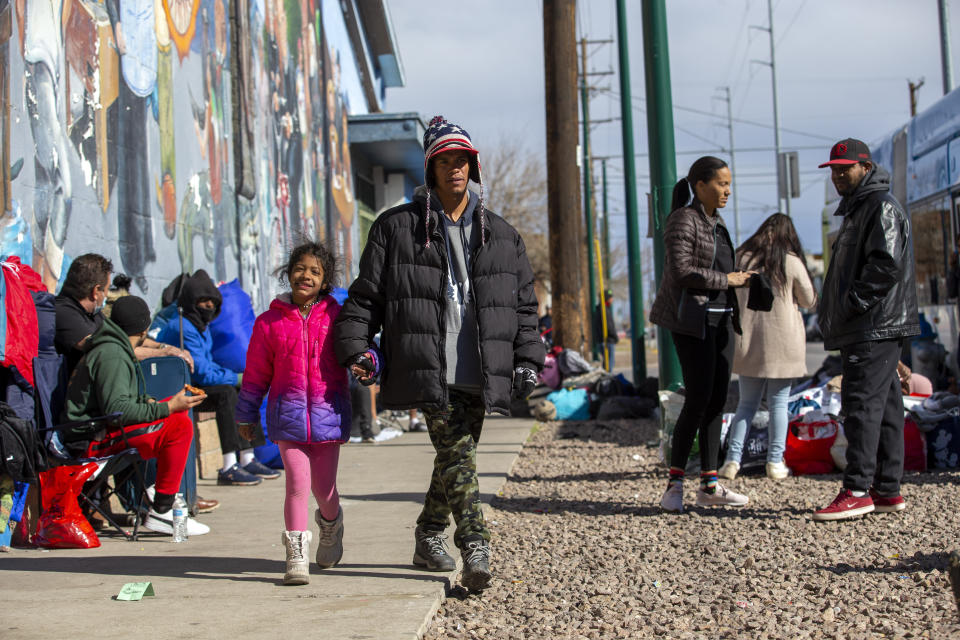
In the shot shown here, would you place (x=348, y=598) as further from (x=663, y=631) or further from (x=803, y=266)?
(x=803, y=266)

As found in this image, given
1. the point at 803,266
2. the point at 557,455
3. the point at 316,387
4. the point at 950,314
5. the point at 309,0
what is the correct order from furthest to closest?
1. the point at 309,0
2. the point at 950,314
3. the point at 557,455
4. the point at 803,266
5. the point at 316,387

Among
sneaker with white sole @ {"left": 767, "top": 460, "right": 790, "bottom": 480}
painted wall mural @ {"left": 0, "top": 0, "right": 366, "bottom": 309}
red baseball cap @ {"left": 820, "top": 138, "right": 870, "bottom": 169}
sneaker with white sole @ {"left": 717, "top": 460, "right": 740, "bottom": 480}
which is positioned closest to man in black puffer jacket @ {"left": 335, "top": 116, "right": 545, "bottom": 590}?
painted wall mural @ {"left": 0, "top": 0, "right": 366, "bottom": 309}

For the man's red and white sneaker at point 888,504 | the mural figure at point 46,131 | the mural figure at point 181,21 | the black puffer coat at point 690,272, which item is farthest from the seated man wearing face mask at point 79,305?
the man's red and white sneaker at point 888,504

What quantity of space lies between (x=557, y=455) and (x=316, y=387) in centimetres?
512

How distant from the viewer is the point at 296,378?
4.39m

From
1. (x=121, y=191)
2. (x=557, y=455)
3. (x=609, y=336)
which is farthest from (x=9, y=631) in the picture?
(x=609, y=336)

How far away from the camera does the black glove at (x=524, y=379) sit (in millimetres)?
4348

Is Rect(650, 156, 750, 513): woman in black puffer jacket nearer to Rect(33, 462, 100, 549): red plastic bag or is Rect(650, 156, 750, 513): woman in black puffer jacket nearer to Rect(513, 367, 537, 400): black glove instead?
Rect(513, 367, 537, 400): black glove

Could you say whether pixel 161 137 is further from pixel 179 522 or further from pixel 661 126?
pixel 179 522

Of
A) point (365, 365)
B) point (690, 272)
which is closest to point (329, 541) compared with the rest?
point (365, 365)

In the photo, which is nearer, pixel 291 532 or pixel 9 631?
pixel 9 631

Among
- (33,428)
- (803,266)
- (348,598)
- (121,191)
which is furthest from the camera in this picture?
(121,191)

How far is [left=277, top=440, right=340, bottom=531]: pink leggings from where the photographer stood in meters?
4.37

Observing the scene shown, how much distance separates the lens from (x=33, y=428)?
5066mm
